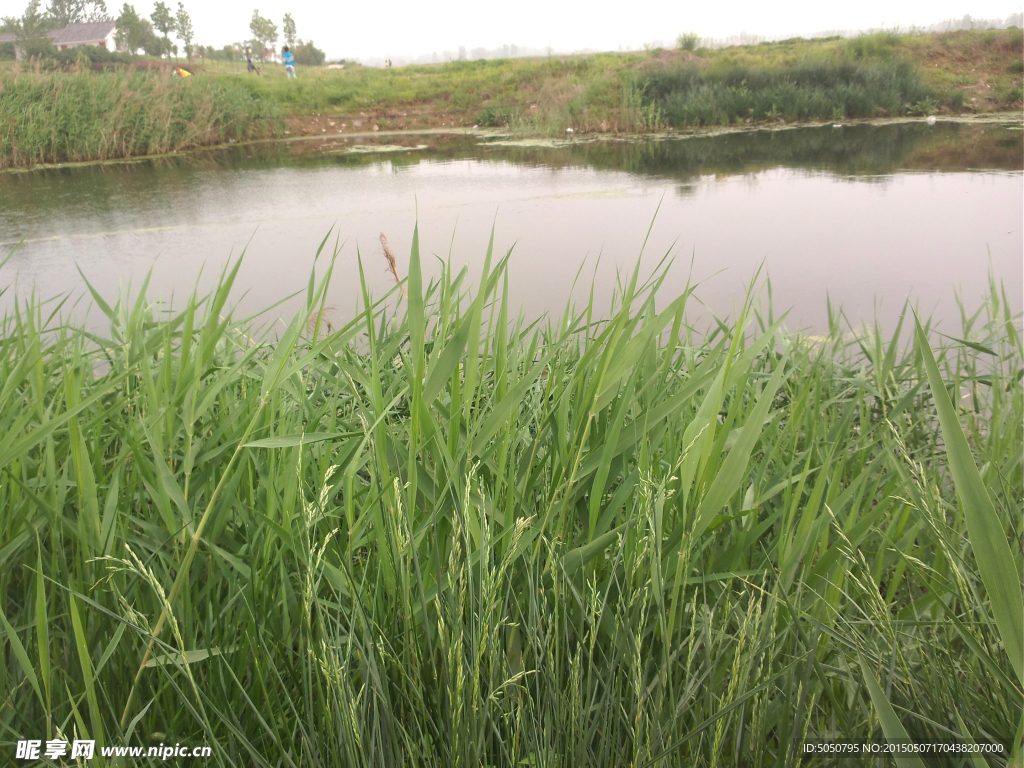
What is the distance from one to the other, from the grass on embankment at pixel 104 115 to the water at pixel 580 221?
0.34 metres

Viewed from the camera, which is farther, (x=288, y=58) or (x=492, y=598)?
(x=288, y=58)

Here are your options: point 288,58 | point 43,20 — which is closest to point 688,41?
point 288,58

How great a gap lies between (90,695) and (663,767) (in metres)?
0.49

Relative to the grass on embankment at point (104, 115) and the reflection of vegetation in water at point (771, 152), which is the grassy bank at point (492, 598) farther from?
the grass on embankment at point (104, 115)

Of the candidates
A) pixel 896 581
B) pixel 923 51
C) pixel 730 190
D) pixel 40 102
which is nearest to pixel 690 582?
pixel 896 581

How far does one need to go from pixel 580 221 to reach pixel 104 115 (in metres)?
5.80

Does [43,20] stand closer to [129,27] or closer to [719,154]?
[129,27]

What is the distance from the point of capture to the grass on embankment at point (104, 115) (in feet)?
19.3

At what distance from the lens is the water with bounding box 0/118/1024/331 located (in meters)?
2.83

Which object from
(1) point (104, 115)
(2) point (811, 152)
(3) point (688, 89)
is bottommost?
(2) point (811, 152)

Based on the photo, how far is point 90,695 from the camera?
50 cm

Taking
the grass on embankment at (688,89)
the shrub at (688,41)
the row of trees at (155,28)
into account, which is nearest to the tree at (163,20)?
the row of trees at (155,28)

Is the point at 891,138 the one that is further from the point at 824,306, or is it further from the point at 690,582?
the point at 690,582

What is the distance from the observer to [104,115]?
6.46 m
